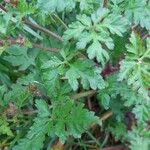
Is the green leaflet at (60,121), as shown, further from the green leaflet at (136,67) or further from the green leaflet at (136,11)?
the green leaflet at (136,11)

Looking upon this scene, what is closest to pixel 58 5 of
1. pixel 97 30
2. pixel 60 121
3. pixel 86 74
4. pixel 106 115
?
pixel 97 30

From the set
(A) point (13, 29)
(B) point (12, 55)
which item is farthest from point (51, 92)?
(B) point (12, 55)

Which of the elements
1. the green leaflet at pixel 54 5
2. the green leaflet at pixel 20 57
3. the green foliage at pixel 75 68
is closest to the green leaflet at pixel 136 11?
the green foliage at pixel 75 68

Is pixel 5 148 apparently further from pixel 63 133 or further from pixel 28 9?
pixel 28 9

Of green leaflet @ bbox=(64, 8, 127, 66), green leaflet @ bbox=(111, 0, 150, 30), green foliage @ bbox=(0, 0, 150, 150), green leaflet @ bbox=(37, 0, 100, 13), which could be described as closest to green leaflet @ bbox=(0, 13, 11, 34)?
green foliage @ bbox=(0, 0, 150, 150)

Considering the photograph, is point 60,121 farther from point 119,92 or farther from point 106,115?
point 106,115

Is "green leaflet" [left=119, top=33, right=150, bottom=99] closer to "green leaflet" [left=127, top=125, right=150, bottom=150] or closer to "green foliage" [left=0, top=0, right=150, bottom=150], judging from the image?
"green foliage" [left=0, top=0, right=150, bottom=150]
